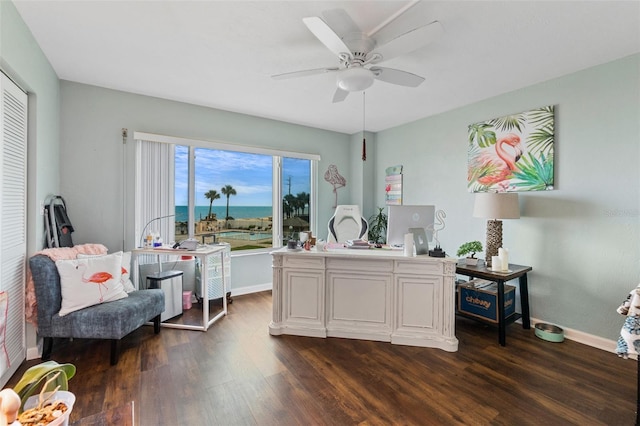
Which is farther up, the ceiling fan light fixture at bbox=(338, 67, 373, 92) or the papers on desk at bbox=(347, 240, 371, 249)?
the ceiling fan light fixture at bbox=(338, 67, 373, 92)

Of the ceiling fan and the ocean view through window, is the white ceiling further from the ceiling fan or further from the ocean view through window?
the ocean view through window

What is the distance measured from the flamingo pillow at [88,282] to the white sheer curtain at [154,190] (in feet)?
2.96

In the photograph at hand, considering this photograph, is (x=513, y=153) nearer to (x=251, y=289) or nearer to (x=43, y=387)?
(x=251, y=289)

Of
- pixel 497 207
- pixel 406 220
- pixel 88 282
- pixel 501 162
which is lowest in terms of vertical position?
pixel 88 282

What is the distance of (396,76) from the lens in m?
2.23

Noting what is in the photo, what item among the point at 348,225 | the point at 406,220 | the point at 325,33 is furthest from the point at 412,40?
the point at 348,225

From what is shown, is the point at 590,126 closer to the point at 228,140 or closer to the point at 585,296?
the point at 585,296

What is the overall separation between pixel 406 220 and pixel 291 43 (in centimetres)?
193

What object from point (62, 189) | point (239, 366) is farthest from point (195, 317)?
point (62, 189)

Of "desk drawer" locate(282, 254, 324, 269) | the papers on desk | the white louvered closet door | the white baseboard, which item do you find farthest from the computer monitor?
the white louvered closet door

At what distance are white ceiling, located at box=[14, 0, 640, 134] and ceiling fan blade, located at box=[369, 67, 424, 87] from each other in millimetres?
227

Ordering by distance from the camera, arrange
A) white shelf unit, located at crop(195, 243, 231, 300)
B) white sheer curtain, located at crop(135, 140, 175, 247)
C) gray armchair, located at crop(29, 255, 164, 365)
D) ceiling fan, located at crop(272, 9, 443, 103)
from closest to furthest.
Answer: ceiling fan, located at crop(272, 9, 443, 103), gray armchair, located at crop(29, 255, 164, 365), white sheer curtain, located at crop(135, 140, 175, 247), white shelf unit, located at crop(195, 243, 231, 300)

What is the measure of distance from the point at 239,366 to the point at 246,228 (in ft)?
7.44

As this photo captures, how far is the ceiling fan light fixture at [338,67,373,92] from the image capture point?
2.09 metres
